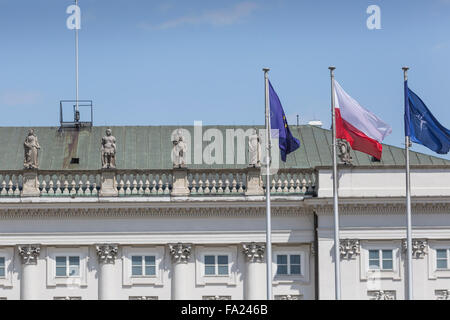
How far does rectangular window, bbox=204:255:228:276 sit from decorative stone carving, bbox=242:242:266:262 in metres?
1.02

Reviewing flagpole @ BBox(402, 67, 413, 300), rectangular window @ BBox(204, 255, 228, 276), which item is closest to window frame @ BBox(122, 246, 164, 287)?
rectangular window @ BBox(204, 255, 228, 276)

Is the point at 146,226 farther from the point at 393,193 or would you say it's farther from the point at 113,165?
the point at 393,193

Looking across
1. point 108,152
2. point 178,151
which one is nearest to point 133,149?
point 108,152

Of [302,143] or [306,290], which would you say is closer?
[306,290]

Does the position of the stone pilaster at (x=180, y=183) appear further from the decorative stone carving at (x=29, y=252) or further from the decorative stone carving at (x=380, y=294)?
the decorative stone carving at (x=380, y=294)

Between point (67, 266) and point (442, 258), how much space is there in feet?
52.9

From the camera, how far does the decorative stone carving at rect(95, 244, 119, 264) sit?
6016cm

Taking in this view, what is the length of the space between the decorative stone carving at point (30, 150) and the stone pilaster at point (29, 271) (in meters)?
3.50

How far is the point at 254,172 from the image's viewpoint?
60.6 meters

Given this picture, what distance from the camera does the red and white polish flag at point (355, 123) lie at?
52.5 metres

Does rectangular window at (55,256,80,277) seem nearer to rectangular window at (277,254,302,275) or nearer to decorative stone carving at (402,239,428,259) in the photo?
rectangular window at (277,254,302,275)
